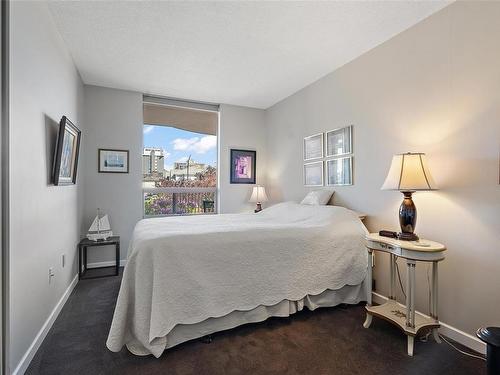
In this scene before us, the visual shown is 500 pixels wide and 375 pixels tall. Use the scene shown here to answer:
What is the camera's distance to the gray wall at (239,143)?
4.59 meters

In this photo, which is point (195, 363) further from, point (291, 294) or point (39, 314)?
point (39, 314)

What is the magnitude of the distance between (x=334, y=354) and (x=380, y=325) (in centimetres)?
64

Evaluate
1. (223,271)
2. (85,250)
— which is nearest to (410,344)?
(223,271)

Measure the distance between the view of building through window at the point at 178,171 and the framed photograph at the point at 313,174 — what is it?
1682mm

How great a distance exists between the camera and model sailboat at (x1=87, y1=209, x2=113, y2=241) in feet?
11.4

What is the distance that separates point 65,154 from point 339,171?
2883 millimetres

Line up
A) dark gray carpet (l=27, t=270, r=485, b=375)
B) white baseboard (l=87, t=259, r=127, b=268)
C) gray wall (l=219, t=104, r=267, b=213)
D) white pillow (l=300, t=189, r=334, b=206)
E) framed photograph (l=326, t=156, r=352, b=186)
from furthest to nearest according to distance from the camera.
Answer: gray wall (l=219, t=104, r=267, b=213), white baseboard (l=87, t=259, r=127, b=268), white pillow (l=300, t=189, r=334, b=206), framed photograph (l=326, t=156, r=352, b=186), dark gray carpet (l=27, t=270, r=485, b=375)

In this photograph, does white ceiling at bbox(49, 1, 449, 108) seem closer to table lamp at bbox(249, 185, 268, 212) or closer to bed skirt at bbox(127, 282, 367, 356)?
table lamp at bbox(249, 185, 268, 212)

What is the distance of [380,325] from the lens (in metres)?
2.19

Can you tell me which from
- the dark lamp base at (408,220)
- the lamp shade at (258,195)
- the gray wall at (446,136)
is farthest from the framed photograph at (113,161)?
the dark lamp base at (408,220)

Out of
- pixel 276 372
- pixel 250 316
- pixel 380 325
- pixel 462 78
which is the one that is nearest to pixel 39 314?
pixel 250 316

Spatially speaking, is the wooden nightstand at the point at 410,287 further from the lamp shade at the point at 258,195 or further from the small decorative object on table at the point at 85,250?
the small decorative object on table at the point at 85,250

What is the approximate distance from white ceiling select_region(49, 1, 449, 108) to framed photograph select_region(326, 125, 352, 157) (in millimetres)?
779

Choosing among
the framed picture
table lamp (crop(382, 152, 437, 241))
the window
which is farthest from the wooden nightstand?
the window
